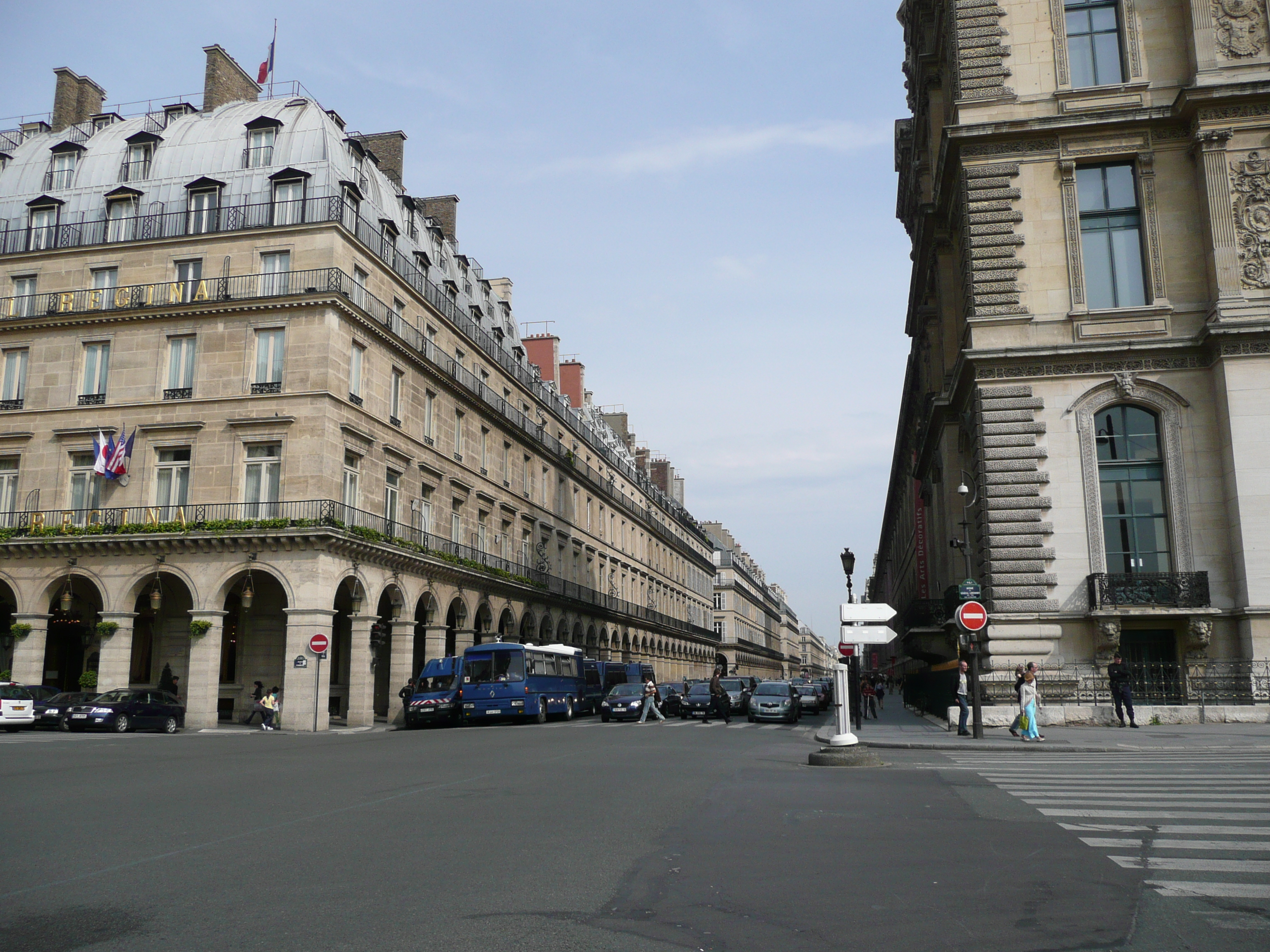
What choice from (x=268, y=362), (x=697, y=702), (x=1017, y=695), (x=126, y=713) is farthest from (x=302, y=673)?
(x=1017, y=695)

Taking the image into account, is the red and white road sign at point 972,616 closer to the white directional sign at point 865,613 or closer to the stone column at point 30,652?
the white directional sign at point 865,613

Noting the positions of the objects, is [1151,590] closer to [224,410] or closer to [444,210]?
[224,410]

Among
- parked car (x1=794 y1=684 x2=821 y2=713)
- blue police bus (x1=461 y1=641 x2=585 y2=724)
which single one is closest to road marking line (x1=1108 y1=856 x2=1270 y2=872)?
blue police bus (x1=461 y1=641 x2=585 y2=724)

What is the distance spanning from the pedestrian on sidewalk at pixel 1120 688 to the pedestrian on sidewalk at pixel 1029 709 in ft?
8.49

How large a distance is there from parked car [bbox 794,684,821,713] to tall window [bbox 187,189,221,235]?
27709mm

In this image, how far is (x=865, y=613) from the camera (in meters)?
19.2

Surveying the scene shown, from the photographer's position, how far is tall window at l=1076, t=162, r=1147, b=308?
27.5m

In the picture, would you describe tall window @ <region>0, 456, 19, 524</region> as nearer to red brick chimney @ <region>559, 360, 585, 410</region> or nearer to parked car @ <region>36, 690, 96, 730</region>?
parked car @ <region>36, 690, 96, 730</region>

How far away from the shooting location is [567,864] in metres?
8.30

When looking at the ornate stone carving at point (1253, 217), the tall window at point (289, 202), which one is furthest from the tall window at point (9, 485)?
the ornate stone carving at point (1253, 217)

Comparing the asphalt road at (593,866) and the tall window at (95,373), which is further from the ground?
the tall window at (95,373)

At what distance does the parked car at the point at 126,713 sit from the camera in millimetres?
31000

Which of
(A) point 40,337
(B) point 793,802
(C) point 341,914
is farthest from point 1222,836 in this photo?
(A) point 40,337

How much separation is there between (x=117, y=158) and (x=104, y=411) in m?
10.8
